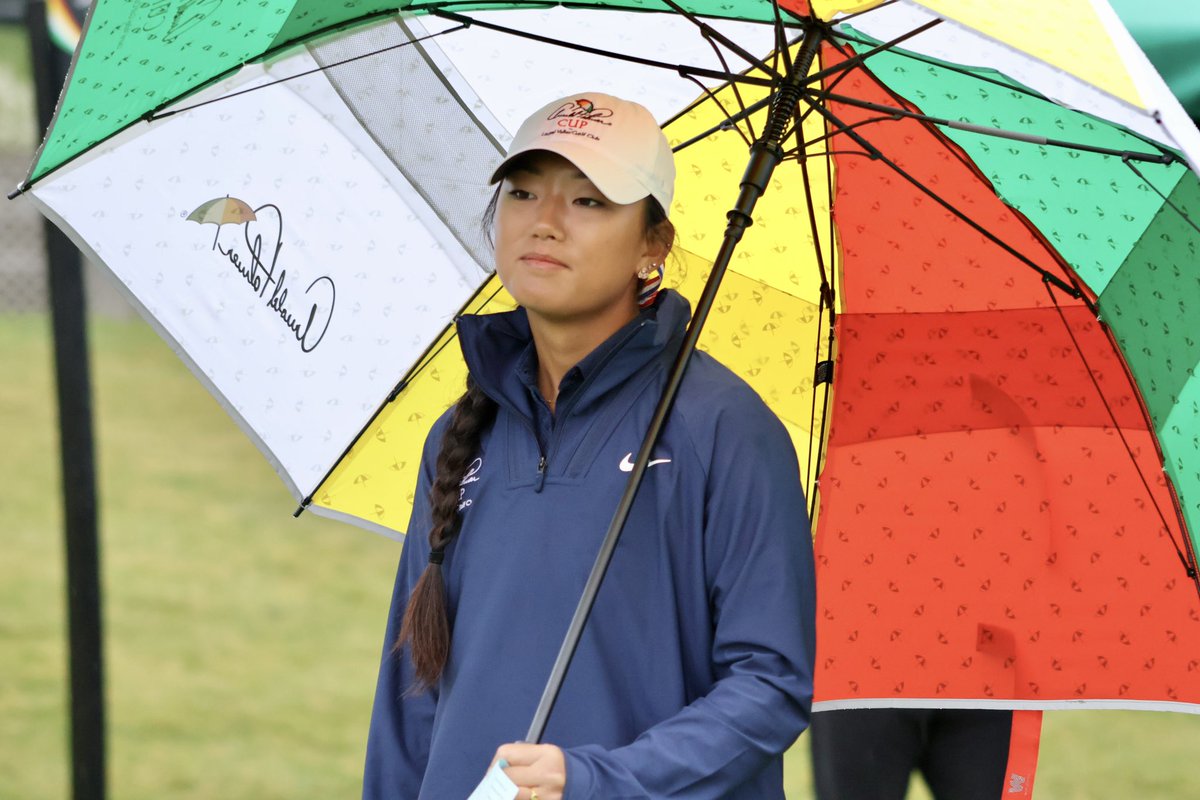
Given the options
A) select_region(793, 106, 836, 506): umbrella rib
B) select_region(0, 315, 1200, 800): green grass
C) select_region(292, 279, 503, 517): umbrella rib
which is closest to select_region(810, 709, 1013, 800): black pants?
select_region(793, 106, 836, 506): umbrella rib

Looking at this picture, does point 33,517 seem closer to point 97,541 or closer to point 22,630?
point 22,630

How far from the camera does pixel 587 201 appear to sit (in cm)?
202

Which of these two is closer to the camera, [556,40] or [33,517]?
[556,40]

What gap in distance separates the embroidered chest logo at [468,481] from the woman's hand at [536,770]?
0.41 meters

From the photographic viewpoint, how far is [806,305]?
2.65 m

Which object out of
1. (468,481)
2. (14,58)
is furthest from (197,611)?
(468,481)

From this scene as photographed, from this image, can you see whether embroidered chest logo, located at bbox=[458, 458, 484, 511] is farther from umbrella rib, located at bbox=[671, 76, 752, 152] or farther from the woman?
umbrella rib, located at bbox=[671, 76, 752, 152]

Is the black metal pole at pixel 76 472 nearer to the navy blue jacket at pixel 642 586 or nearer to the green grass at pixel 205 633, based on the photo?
the green grass at pixel 205 633

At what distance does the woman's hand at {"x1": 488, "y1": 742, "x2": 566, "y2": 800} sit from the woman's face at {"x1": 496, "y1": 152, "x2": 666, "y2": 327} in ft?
1.77

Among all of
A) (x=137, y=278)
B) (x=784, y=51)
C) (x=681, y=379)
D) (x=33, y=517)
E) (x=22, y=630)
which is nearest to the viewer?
(x=681, y=379)

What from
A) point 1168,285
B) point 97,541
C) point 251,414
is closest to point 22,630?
point 97,541

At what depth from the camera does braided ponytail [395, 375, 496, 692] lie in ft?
6.71

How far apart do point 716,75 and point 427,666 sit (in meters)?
0.89
